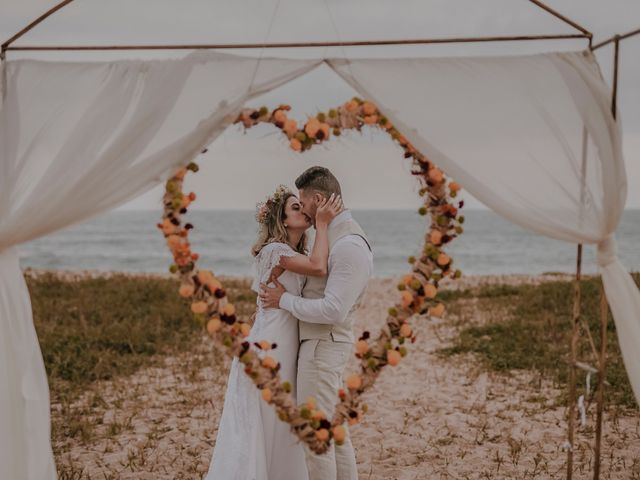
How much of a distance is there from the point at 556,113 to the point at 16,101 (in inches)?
112

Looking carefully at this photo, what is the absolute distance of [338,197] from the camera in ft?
14.2

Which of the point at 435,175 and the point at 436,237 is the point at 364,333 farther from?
the point at 435,175

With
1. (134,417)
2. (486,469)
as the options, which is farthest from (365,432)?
(134,417)

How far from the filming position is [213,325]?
3.94 metres

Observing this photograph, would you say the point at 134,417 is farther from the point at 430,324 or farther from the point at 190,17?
the point at 430,324

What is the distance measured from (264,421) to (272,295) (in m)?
0.77

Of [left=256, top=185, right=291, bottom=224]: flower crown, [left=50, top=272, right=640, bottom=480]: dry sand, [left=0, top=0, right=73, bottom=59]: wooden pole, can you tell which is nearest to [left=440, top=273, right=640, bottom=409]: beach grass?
[left=50, top=272, right=640, bottom=480]: dry sand

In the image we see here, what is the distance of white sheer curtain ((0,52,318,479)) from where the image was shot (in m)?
3.96

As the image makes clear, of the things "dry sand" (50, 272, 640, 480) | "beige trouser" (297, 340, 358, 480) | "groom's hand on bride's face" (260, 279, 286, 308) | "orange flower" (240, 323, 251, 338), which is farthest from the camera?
"dry sand" (50, 272, 640, 480)

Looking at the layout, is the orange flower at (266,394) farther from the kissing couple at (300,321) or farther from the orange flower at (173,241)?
the orange flower at (173,241)

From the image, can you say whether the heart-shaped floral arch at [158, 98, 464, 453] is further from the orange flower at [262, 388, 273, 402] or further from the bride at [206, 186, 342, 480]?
the bride at [206, 186, 342, 480]

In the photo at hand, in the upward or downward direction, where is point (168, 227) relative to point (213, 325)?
upward

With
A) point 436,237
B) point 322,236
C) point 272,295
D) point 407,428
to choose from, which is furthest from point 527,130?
point 407,428

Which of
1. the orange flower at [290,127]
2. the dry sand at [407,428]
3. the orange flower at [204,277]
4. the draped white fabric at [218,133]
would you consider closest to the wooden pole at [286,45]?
the draped white fabric at [218,133]
